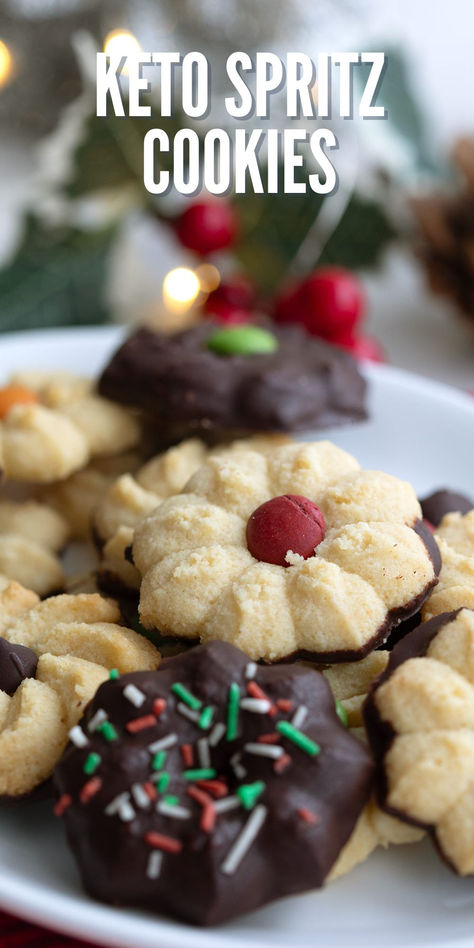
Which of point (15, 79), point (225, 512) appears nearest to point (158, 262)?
point (15, 79)

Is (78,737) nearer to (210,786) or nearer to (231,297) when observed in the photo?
(210,786)

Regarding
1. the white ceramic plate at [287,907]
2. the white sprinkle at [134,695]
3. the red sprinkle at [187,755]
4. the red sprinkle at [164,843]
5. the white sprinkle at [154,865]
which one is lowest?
the white ceramic plate at [287,907]

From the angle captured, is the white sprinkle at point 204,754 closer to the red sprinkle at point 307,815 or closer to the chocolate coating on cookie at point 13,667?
the red sprinkle at point 307,815

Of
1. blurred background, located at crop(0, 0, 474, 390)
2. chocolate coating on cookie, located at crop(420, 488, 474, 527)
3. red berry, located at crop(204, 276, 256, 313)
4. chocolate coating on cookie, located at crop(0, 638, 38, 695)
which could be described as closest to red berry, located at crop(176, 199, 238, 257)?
blurred background, located at crop(0, 0, 474, 390)

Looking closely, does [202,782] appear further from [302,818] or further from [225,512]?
[225,512]

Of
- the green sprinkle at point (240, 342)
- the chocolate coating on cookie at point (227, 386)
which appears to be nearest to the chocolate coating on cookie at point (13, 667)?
the chocolate coating on cookie at point (227, 386)

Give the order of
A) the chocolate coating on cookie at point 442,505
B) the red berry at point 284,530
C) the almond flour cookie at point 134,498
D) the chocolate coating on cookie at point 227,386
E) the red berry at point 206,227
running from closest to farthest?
1. the red berry at point 284,530
2. the almond flour cookie at point 134,498
3. the chocolate coating on cookie at point 442,505
4. the chocolate coating on cookie at point 227,386
5. the red berry at point 206,227
